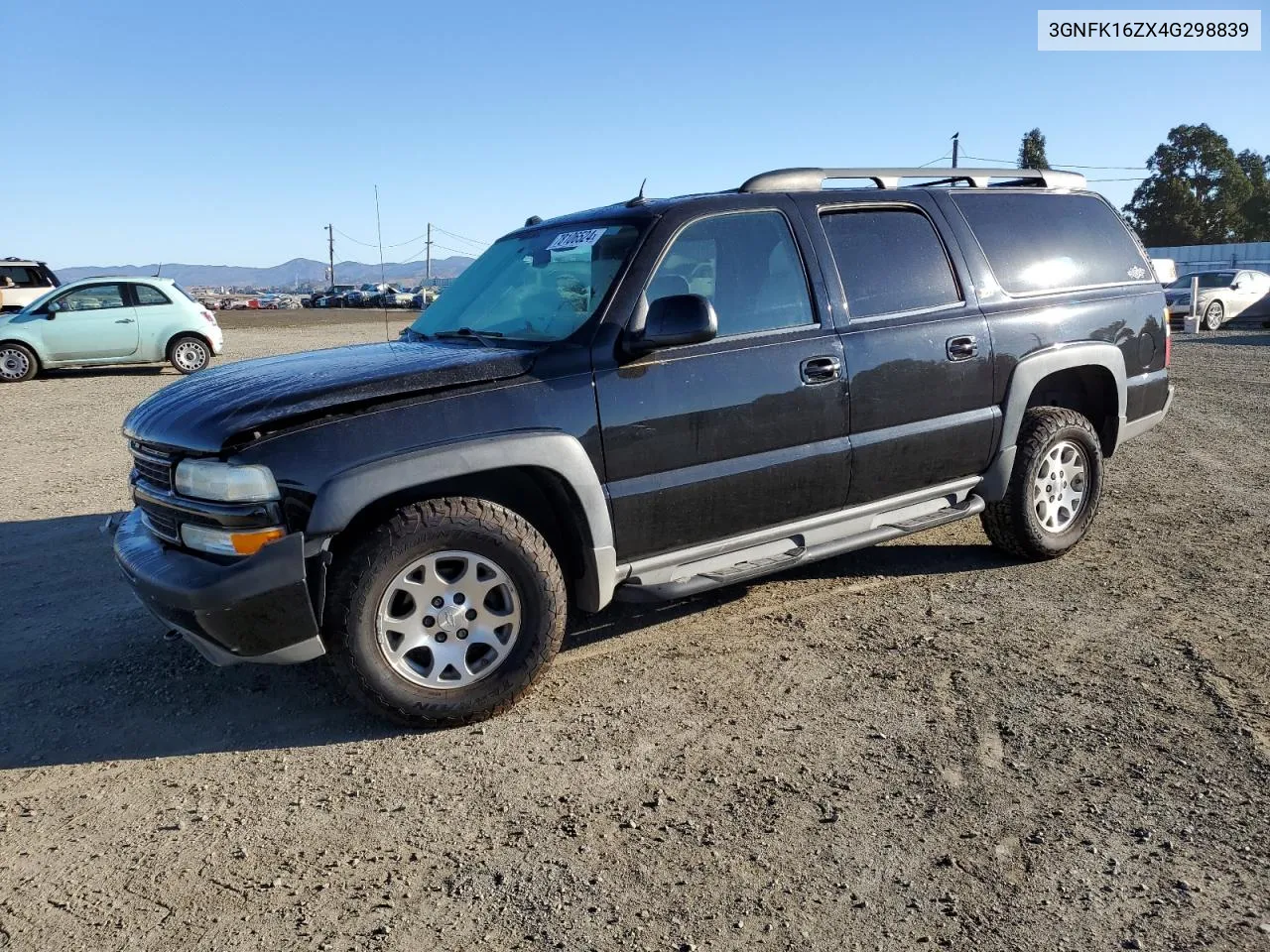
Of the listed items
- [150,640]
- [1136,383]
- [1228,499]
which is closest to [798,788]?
[150,640]

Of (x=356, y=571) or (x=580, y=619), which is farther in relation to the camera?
(x=580, y=619)

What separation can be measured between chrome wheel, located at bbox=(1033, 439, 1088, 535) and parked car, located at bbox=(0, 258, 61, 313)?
62.7 ft

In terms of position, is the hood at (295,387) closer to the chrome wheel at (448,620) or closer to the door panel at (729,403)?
the door panel at (729,403)

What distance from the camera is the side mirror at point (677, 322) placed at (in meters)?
3.70

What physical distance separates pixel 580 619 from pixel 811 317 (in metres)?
1.77

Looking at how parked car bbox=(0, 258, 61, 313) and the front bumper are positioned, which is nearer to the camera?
the front bumper

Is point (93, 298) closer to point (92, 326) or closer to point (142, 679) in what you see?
point (92, 326)

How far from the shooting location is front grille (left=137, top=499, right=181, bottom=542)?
3541 millimetres

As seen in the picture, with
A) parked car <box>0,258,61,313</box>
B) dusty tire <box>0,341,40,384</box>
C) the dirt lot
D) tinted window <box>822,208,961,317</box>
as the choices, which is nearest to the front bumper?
the dirt lot

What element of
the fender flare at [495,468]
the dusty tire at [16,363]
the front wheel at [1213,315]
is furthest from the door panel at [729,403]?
the front wheel at [1213,315]

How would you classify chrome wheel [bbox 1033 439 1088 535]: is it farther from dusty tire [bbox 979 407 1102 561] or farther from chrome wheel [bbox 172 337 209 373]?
chrome wheel [bbox 172 337 209 373]

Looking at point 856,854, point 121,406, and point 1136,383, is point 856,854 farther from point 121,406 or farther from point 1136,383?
point 121,406

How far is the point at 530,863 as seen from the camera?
2.75m

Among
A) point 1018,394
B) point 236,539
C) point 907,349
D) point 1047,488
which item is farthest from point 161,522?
point 1047,488
